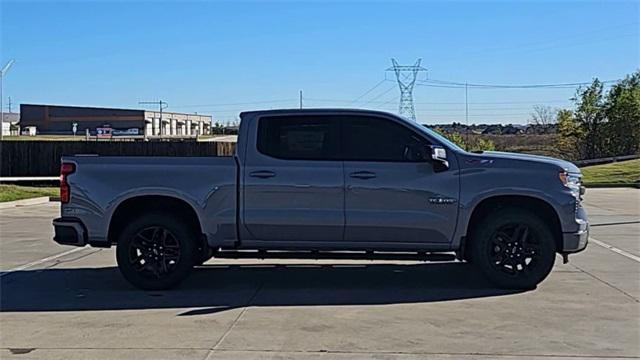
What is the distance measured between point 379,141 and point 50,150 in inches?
1394

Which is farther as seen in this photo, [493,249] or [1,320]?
[493,249]

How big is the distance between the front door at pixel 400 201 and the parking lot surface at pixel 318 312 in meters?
0.66

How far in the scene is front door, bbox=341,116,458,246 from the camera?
866cm

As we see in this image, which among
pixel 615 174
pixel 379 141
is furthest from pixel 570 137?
pixel 379 141

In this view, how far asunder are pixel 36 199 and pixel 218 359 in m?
19.3

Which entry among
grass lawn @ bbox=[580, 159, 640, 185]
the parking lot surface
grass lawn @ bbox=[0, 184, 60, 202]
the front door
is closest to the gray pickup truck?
the front door

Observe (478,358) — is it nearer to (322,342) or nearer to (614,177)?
(322,342)

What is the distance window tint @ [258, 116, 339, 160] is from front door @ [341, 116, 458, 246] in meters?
0.36

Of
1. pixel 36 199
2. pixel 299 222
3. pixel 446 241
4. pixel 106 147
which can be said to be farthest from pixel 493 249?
pixel 106 147

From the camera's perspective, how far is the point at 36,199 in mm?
23703

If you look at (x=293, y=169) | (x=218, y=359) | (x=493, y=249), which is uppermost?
(x=293, y=169)

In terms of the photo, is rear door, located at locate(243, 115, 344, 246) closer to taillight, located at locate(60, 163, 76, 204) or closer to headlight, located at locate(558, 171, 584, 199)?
taillight, located at locate(60, 163, 76, 204)

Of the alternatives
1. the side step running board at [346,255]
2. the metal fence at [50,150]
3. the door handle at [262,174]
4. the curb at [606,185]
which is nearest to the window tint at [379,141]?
the door handle at [262,174]

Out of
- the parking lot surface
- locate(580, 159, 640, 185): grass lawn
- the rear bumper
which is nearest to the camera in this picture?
the parking lot surface
